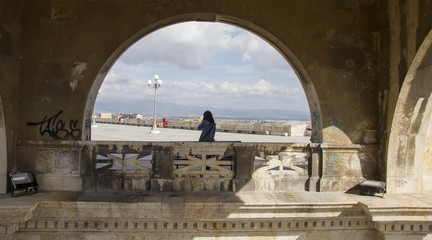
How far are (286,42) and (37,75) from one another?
4257 mm

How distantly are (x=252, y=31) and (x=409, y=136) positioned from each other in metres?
3.27

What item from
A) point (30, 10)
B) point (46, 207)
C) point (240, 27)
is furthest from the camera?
point (240, 27)

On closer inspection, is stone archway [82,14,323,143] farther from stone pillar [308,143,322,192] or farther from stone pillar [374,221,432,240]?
stone pillar [374,221,432,240]

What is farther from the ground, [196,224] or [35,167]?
[35,167]

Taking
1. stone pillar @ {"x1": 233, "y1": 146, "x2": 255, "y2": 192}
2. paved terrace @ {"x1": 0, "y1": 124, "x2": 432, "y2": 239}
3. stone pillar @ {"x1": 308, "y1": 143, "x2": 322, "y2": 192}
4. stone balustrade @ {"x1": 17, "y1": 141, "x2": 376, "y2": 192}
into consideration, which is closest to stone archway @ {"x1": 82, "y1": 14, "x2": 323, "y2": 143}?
stone pillar @ {"x1": 308, "y1": 143, "x2": 322, "y2": 192}

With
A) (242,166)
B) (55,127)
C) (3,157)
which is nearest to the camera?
(3,157)

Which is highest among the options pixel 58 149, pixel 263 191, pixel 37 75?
pixel 37 75

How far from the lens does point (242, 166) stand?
5602mm

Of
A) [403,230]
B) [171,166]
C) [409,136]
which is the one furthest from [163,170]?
[409,136]

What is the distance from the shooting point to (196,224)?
511 cm

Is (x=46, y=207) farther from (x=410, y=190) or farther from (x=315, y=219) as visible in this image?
(x=410, y=190)

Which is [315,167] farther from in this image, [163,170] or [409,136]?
[163,170]

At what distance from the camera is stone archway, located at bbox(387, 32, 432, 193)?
5.35m

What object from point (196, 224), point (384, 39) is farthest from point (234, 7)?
point (196, 224)
